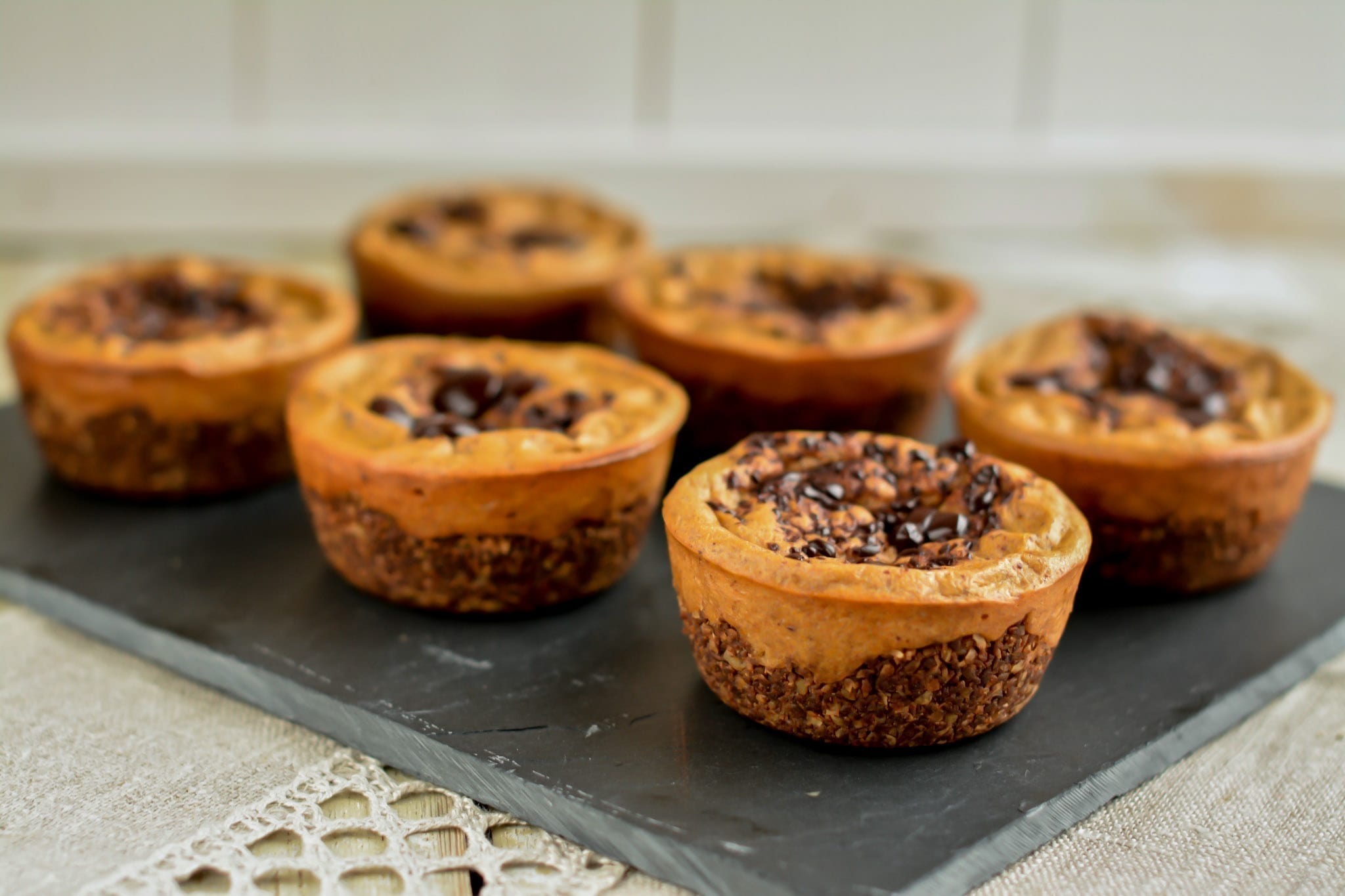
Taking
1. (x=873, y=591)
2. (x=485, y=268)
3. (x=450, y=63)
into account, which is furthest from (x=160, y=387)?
(x=450, y=63)

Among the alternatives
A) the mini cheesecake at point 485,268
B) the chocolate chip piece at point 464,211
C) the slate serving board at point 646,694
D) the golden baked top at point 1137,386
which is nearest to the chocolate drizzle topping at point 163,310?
the slate serving board at point 646,694

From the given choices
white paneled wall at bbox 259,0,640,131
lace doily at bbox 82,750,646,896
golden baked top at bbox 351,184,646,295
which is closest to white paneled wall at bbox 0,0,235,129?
white paneled wall at bbox 259,0,640,131

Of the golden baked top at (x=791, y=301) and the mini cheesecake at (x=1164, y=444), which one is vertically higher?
the golden baked top at (x=791, y=301)

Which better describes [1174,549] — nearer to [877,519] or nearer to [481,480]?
[877,519]

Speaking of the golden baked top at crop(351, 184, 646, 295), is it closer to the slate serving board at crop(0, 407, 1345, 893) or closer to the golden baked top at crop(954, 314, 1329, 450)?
the slate serving board at crop(0, 407, 1345, 893)

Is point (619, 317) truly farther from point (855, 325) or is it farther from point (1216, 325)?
point (1216, 325)

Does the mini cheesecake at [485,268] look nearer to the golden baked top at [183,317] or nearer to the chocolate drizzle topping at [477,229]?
the chocolate drizzle topping at [477,229]
